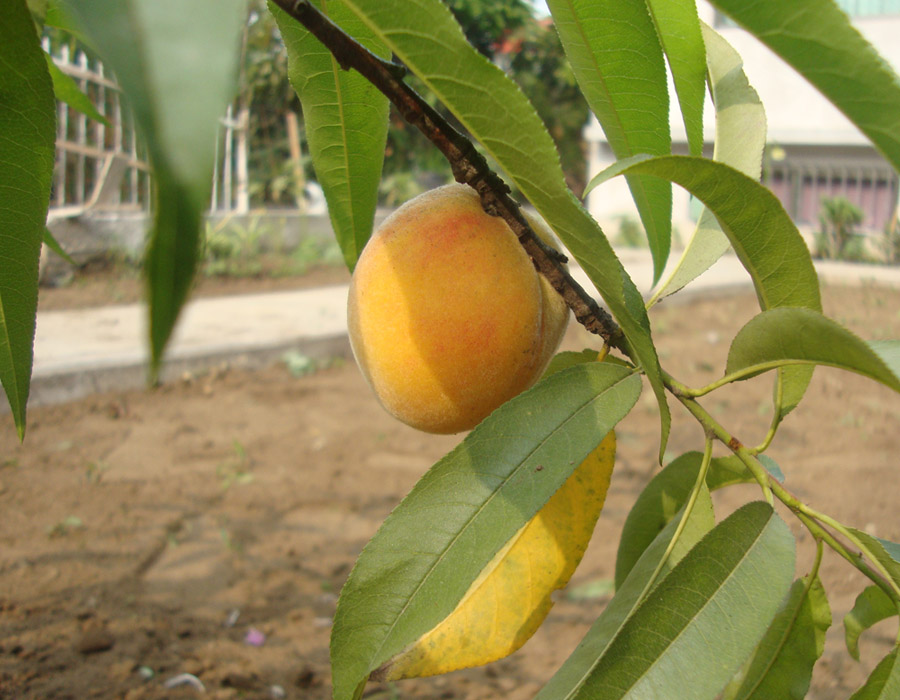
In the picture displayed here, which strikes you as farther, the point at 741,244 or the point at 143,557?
the point at 143,557

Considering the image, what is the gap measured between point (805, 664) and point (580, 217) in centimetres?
43

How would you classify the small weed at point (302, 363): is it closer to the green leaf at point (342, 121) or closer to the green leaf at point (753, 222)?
the green leaf at point (342, 121)

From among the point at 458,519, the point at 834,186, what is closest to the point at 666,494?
the point at 458,519

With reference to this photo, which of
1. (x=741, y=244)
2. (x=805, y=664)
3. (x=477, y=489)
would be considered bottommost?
(x=805, y=664)

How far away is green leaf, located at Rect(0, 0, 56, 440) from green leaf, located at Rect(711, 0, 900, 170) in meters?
0.36

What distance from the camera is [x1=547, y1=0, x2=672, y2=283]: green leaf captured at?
483 millimetres

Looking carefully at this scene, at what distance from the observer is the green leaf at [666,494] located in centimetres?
63

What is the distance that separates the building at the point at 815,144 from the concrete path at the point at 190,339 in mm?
4640

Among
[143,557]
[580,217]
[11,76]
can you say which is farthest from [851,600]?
[11,76]

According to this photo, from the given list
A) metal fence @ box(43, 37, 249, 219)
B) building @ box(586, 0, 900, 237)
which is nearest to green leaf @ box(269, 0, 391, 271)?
metal fence @ box(43, 37, 249, 219)

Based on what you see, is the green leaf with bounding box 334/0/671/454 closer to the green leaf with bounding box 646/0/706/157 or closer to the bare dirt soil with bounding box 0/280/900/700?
the green leaf with bounding box 646/0/706/157

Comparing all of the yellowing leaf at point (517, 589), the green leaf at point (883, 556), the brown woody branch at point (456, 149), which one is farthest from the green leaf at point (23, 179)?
the green leaf at point (883, 556)

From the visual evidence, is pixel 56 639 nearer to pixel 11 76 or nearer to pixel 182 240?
pixel 11 76

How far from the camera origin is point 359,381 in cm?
319
